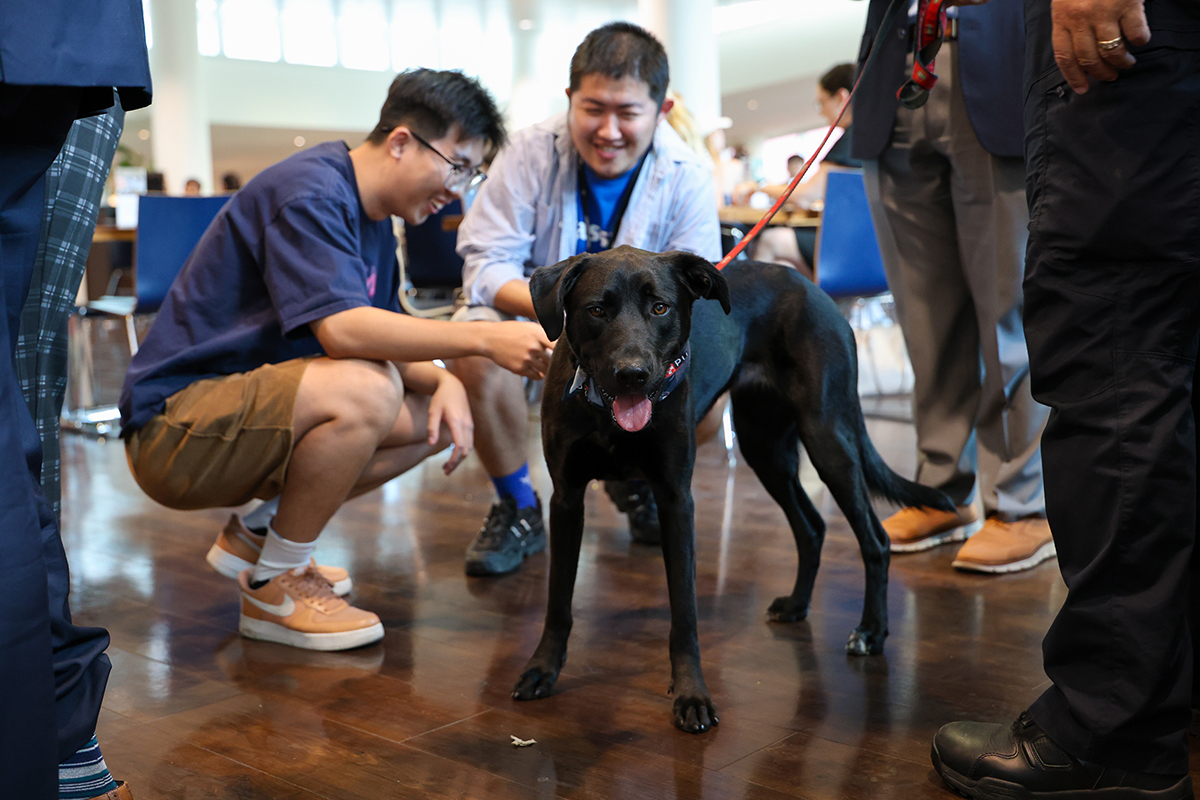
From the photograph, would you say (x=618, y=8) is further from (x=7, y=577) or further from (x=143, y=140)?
(x=7, y=577)

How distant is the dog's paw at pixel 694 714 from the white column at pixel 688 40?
6915mm

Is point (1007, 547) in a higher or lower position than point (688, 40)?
lower

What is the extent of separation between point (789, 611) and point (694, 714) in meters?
0.54

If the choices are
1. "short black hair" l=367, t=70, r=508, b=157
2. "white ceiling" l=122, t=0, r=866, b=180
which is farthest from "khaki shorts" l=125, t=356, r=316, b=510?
"white ceiling" l=122, t=0, r=866, b=180

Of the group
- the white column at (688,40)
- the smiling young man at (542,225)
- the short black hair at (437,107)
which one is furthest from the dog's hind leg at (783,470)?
the white column at (688,40)

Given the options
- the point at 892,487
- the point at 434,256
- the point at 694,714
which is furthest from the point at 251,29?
the point at 694,714

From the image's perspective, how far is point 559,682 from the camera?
5.62 ft

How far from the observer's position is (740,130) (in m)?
23.3

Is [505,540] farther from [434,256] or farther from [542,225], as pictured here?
[434,256]

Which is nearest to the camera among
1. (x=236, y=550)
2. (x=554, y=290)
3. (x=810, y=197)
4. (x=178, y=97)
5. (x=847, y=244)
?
(x=554, y=290)

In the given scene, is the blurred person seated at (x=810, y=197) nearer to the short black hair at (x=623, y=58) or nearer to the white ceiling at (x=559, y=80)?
the short black hair at (x=623, y=58)

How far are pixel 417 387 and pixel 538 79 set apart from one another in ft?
51.9

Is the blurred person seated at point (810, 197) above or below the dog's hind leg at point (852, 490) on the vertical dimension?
above

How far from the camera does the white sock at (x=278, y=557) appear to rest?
194 centimetres
